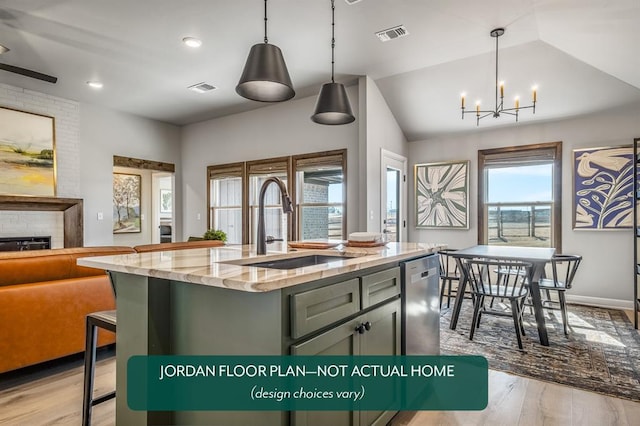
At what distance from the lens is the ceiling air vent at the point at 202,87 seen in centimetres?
516

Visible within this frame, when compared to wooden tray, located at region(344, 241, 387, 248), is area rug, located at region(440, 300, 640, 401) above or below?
below

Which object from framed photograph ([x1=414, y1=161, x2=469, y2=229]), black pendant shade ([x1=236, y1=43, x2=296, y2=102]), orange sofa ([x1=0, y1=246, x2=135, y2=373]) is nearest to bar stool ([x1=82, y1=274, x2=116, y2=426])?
orange sofa ([x1=0, y1=246, x2=135, y2=373])

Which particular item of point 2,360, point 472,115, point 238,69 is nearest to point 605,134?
point 472,115

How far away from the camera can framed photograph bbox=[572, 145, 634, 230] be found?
4539mm

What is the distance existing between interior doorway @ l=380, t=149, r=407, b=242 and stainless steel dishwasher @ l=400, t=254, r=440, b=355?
2664mm

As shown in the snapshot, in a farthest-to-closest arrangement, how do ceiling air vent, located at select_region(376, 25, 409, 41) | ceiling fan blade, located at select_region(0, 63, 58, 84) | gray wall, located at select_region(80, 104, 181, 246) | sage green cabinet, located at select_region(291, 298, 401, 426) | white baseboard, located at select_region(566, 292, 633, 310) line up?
gray wall, located at select_region(80, 104, 181, 246) < white baseboard, located at select_region(566, 292, 633, 310) < ceiling fan blade, located at select_region(0, 63, 58, 84) < ceiling air vent, located at select_region(376, 25, 409, 41) < sage green cabinet, located at select_region(291, 298, 401, 426)

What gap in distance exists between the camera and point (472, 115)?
5.24 meters

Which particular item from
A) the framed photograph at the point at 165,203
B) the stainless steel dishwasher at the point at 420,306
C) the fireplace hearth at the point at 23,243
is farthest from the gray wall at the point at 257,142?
the stainless steel dishwasher at the point at 420,306

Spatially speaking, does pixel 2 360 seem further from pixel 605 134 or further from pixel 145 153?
pixel 605 134

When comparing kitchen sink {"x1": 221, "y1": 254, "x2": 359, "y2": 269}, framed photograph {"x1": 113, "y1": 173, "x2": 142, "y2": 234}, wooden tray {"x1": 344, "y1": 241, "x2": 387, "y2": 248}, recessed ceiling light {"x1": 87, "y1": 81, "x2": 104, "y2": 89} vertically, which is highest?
recessed ceiling light {"x1": 87, "y1": 81, "x2": 104, "y2": 89}

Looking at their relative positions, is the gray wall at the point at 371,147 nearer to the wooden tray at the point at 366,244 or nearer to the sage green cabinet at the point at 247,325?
the wooden tray at the point at 366,244

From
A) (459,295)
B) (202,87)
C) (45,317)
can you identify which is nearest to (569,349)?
(459,295)

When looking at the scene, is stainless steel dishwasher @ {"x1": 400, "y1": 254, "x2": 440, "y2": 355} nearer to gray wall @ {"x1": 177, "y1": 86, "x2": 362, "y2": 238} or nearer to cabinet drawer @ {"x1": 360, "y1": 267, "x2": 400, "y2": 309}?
cabinet drawer @ {"x1": 360, "y1": 267, "x2": 400, "y2": 309}

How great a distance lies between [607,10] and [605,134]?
2130mm
